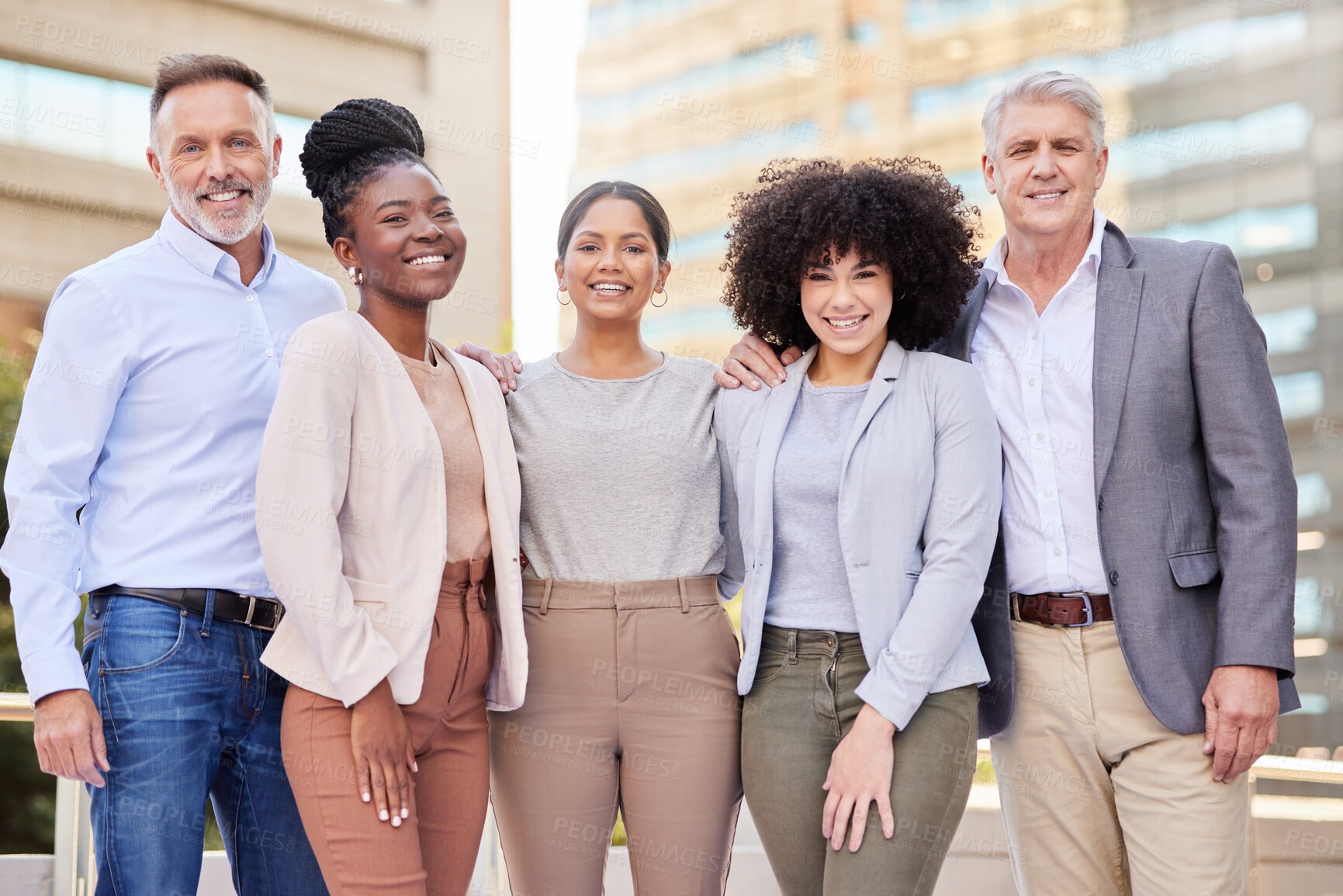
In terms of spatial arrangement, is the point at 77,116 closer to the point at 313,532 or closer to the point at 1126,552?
the point at 313,532

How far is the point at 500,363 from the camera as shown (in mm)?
2912

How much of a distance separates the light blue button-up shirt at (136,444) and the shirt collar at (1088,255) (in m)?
1.72

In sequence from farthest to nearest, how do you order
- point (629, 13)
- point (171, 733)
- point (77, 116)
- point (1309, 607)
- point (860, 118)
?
point (629, 13) → point (860, 118) → point (1309, 607) → point (77, 116) → point (171, 733)

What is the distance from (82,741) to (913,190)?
2.15 meters

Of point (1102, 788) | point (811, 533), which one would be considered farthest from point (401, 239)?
point (1102, 788)

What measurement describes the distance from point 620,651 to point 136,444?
3.69 ft

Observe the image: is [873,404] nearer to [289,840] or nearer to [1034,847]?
[1034,847]

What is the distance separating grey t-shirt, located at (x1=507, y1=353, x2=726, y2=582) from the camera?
268cm

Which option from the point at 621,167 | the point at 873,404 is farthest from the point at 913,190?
the point at 621,167

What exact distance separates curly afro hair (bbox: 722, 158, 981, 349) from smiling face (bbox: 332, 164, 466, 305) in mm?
770

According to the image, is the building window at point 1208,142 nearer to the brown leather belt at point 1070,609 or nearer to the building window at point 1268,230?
the building window at point 1268,230

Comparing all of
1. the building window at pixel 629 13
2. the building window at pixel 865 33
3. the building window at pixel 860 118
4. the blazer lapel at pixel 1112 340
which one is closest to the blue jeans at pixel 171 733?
the blazer lapel at pixel 1112 340

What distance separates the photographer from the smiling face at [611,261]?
2877 millimetres

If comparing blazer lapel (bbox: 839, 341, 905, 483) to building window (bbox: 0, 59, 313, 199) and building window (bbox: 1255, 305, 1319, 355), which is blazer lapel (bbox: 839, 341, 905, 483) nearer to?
building window (bbox: 0, 59, 313, 199)
